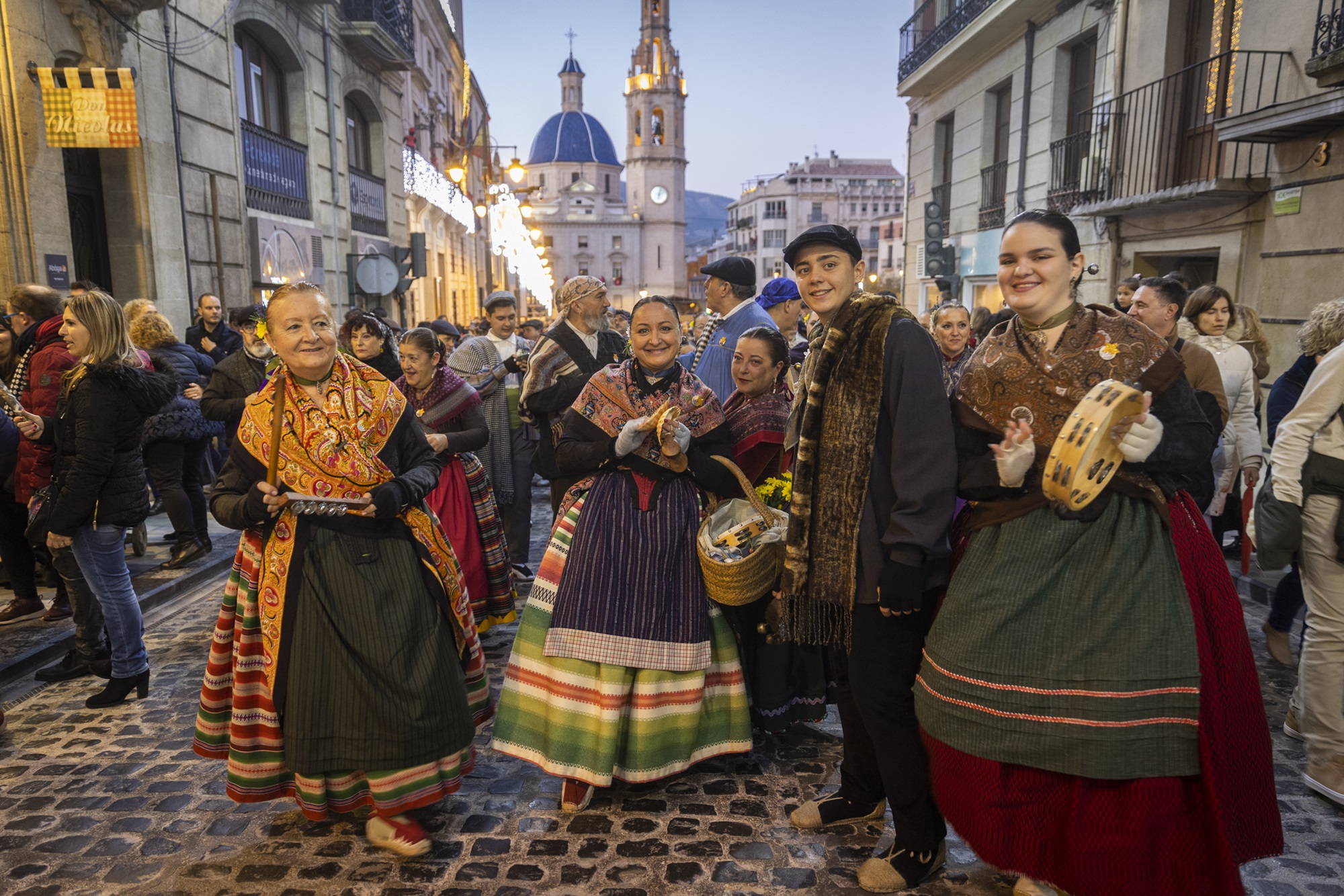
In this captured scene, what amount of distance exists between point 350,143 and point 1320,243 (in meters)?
16.1

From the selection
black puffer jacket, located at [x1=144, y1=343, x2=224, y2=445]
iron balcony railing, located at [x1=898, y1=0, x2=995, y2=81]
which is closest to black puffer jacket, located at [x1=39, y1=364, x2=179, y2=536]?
black puffer jacket, located at [x1=144, y1=343, x2=224, y2=445]

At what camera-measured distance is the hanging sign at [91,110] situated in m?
8.05

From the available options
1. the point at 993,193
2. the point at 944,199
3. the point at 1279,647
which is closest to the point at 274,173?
the point at 993,193

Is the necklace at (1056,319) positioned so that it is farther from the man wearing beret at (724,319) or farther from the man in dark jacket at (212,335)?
the man in dark jacket at (212,335)

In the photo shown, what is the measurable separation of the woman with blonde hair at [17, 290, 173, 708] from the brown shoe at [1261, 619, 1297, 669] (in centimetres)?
607

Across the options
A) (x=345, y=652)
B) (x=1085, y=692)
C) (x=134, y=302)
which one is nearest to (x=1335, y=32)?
(x=1085, y=692)

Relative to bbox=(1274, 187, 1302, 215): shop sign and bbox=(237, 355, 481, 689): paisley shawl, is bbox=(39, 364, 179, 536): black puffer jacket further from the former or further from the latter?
bbox=(1274, 187, 1302, 215): shop sign

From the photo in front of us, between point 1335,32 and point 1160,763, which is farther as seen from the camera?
point 1335,32

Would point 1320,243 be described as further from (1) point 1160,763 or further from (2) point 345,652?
(2) point 345,652

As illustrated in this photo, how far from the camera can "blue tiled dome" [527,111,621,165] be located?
114 meters

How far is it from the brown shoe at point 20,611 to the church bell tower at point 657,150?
86195mm

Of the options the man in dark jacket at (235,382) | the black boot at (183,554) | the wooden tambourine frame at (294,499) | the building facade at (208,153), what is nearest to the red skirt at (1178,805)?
the wooden tambourine frame at (294,499)

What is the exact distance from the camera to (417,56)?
24.1 meters

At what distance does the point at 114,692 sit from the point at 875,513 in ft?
13.3
